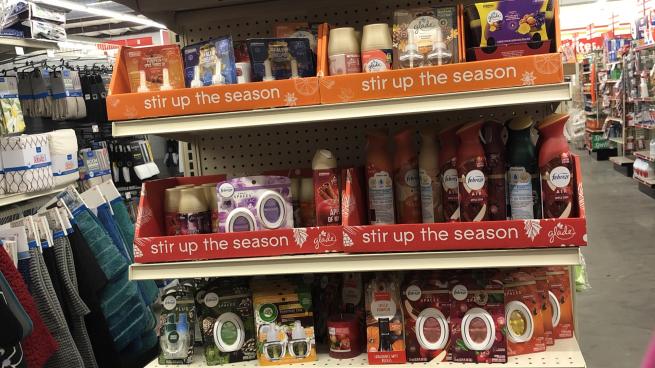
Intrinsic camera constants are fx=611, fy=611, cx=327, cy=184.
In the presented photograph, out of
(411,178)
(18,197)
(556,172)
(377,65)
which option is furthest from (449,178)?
(18,197)

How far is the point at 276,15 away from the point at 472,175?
1.02 metres

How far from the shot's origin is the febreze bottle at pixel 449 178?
73.9 inches

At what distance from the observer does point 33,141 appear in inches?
136

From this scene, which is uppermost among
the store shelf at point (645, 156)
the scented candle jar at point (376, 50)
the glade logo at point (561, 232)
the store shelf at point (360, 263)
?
the scented candle jar at point (376, 50)

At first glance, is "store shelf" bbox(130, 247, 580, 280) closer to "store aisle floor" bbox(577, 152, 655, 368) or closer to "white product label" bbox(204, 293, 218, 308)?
"white product label" bbox(204, 293, 218, 308)

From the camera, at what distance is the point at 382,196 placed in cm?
193

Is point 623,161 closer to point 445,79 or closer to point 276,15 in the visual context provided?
point 276,15

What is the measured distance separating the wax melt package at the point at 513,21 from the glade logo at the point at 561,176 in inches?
14.8

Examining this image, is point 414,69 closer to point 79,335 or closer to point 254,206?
point 254,206

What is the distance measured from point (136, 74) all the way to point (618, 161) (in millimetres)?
10018

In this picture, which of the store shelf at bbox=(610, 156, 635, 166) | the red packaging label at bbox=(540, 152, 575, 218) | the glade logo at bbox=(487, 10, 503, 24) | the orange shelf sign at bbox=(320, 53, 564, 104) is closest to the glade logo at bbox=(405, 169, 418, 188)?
the orange shelf sign at bbox=(320, 53, 564, 104)

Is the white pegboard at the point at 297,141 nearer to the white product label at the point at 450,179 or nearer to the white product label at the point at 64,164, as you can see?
the white product label at the point at 450,179

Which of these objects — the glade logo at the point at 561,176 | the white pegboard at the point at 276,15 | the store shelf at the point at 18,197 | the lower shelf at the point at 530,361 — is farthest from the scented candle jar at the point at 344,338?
the store shelf at the point at 18,197

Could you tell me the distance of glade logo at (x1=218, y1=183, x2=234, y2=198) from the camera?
6.35ft
